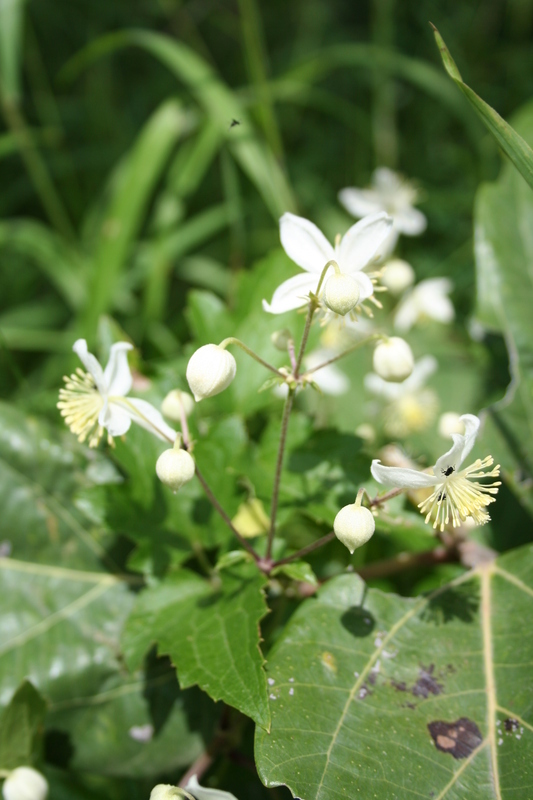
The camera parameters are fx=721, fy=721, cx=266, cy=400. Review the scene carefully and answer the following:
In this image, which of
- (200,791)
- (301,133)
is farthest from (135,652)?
(301,133)

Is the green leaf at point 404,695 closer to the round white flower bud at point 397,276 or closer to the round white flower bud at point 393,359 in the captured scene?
the round white flower bud at point 393,359

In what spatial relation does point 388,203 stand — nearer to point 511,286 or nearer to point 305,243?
point 511,286

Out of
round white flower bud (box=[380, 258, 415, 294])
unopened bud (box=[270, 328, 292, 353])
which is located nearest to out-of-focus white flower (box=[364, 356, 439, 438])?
round white flower bud (box=[380, 258, 415, 294])

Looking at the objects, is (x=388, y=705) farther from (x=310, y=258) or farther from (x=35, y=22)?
A: (x=35, y=22)

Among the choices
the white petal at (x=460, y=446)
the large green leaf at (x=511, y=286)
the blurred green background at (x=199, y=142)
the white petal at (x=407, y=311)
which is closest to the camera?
the white petal at (x=460, y=446)

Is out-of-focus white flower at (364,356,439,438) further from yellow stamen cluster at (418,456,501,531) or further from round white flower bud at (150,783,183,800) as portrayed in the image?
round white flower bud at (150,783,183,800)

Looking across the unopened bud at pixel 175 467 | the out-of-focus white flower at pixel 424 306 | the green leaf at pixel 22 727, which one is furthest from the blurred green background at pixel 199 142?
the unopened bud at pixel 175 467
